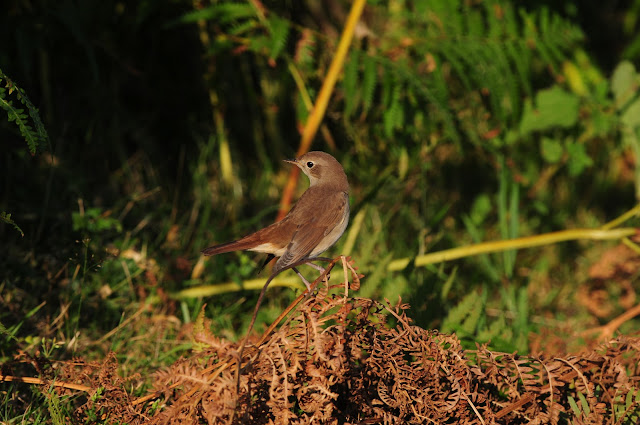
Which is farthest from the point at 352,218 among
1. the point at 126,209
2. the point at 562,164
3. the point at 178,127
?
the point at 562,164

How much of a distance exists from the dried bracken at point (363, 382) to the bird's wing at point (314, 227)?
645 mm

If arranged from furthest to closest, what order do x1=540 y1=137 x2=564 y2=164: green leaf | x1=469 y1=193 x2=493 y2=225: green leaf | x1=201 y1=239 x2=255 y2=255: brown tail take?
x1=469 y1=193 x2=493 y2=225: green leaf, x1=540 y1=137 x2=564 y2=164: green leaf, x1=201 y1=239 x2=255 y2=255: brown tail

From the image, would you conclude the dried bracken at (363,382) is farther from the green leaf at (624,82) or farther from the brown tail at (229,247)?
the green leaf at (624,82)

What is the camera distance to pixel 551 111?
5633 mm

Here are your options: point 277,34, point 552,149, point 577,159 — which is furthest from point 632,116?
point 277,34

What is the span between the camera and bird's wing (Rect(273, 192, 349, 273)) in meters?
3.93

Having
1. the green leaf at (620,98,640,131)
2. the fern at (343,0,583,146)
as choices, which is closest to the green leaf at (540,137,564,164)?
the fern at (343,0,583,146)

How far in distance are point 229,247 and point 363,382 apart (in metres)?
1.08

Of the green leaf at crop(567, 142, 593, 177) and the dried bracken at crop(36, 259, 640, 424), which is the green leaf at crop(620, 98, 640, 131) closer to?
the green leaf at crop(567, 142, 593, 177)

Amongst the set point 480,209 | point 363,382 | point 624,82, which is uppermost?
point 624,82

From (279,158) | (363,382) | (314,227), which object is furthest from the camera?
(279,158)

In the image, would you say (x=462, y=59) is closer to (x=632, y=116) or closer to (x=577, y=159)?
(x=577, y=159)

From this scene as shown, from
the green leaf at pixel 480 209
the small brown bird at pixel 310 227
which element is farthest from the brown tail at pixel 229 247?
the green leaf at pixel 480 209

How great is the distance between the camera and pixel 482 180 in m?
7.01
